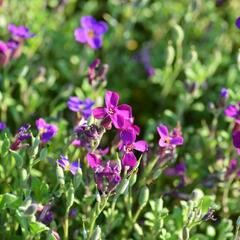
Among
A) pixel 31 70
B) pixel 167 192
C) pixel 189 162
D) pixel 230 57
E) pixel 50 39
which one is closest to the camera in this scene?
pixel 167 192

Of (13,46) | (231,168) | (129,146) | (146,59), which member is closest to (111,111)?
(129,146)

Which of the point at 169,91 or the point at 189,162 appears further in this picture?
the point at 169,91

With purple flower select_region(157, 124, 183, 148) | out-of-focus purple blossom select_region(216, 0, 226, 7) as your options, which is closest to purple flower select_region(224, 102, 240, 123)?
purple flower select_region(157, 124, 183, 148)

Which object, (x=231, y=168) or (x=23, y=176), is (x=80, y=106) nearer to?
(x=23, y=176)

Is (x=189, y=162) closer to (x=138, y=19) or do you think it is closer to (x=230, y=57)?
(x=230, y=57)

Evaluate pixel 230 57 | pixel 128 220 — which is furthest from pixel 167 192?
pixel 230 57

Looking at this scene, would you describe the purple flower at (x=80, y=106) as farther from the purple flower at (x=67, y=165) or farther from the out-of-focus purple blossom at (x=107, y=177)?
the out-of-focus purple blossom at (x=107, y=177)

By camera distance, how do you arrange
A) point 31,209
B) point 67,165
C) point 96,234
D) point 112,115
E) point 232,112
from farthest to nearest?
point 232,112 → point 67,165 → point 112,115 → point 96,234 → point 31,209

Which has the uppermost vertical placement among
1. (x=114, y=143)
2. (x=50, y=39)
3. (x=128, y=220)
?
(x=50, y=39)
